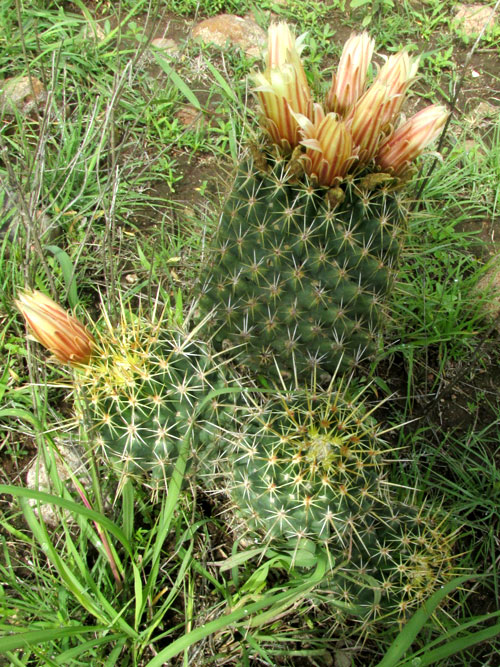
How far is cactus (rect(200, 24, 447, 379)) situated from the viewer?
1454 mm

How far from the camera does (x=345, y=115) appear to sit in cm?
157

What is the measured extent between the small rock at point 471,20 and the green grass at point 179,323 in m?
0.07

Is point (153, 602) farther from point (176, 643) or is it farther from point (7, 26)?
point (7, 26)

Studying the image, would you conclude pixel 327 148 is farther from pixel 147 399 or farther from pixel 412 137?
pixel 147 399

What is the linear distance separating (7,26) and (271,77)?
219 centimetres

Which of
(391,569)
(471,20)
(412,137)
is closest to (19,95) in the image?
(412,137)

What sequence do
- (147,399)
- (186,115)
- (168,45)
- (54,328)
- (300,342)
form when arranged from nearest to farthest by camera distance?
(54,328) < (147,399) < (300,342) < (186,115) < (168,45)

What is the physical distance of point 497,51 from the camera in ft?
11.2

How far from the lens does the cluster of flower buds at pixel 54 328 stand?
1455 mm

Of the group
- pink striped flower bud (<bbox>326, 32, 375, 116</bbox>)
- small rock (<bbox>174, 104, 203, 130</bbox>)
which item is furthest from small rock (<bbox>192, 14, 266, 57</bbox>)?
pink striped flower bud (<bbox>326, 32, 375, 116</bbox>)

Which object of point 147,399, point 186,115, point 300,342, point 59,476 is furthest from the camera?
point 186,115

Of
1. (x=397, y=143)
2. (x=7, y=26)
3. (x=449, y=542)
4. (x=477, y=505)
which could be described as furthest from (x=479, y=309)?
(x=7, y=26)

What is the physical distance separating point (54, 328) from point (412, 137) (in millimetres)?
1024

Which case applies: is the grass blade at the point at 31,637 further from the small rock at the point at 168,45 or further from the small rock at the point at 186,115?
the small rock at the point at 168,45
